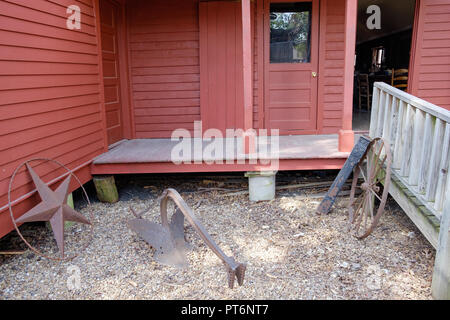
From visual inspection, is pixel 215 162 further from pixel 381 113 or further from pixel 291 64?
pixel 291 64

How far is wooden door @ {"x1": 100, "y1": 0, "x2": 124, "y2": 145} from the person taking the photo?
5207 mm

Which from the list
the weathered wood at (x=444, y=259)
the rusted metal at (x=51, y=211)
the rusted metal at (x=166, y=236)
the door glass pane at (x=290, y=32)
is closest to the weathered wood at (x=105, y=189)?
→ the rusted metal at (x=51, y=211)

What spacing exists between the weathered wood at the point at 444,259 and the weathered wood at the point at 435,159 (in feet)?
1.34

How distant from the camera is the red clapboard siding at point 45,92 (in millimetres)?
3109

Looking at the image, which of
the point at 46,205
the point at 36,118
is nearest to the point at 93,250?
the point at 46,205

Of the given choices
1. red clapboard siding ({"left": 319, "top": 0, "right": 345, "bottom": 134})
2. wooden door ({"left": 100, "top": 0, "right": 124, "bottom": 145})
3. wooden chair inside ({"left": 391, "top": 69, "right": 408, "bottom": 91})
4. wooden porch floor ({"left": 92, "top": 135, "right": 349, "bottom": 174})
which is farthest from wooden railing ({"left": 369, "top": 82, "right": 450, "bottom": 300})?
wooden chair inside ({"left": 391, "top": 69, "right": 408, "bottom": 91})

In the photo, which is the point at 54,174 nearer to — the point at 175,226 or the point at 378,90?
the point at 175,226

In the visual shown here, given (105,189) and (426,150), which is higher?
(426,150)

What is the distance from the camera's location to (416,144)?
320 cm

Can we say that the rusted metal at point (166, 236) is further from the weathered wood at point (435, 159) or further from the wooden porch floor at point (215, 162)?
the weathered wood at point (435, 159)

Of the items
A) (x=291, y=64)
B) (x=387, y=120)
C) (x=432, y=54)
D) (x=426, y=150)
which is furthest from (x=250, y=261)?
(x=432, y=54)

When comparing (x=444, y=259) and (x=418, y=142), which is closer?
(x=444, y=259)

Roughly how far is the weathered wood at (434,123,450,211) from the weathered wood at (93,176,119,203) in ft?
11.7

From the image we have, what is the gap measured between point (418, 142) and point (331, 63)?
9.27ft
